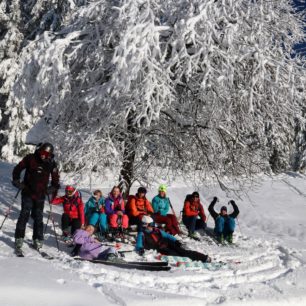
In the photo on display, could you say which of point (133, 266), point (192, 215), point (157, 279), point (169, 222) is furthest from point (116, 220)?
point (157, 279)

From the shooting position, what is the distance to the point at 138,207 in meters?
10.3

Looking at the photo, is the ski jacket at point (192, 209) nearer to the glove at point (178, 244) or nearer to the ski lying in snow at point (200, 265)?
the glove at point (178, 244)

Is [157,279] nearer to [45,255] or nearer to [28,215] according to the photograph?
[45,255]

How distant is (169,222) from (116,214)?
1635 mm

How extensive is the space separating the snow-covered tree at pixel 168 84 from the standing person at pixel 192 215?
2.74ft

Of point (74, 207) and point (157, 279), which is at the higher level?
point (74, 207)

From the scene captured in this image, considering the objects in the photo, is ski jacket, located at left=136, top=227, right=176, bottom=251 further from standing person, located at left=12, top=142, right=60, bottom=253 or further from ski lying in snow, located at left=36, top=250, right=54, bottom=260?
standing person, located at left=12, top=142, right=60, bottom=253

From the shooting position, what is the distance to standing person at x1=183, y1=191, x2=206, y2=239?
11.0m

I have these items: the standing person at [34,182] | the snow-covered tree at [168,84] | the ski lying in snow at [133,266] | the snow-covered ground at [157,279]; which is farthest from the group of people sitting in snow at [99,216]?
A: the snow-covered tree at [168,84]

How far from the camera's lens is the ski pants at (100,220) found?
9141 mm

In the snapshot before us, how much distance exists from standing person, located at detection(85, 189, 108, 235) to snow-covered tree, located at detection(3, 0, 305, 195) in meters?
0.88

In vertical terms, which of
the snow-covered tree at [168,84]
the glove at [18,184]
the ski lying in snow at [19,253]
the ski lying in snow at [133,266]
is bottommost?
the ski lying in snow at [133,266]

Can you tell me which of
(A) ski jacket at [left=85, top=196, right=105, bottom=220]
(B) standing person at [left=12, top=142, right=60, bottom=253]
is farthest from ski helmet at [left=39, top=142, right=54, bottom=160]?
(A) ski jacket at [left=85, top=196, right=105, bottom=220]

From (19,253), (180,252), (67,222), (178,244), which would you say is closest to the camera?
(19,253)
